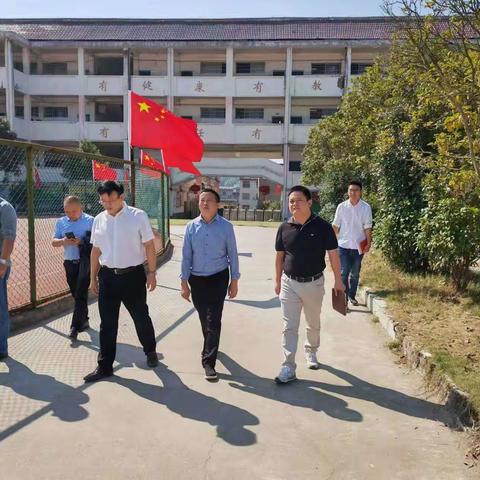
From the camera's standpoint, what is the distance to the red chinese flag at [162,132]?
34.0 ft

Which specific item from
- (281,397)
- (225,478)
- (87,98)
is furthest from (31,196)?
(87,98)

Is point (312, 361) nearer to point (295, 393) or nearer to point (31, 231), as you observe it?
point (295, 393)

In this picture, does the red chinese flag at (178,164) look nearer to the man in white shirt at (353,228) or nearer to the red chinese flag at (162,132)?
the red chinese flag at (162,132)

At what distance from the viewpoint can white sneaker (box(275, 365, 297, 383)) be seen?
14.4 ft

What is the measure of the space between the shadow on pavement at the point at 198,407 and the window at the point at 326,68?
119 feet

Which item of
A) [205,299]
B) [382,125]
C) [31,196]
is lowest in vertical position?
[205,299]

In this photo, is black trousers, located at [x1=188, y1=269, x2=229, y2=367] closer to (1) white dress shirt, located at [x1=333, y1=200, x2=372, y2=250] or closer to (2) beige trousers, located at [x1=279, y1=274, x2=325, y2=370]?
(2) beige trousers, located at [x1=279, y1=274, x2=325, y2=370]

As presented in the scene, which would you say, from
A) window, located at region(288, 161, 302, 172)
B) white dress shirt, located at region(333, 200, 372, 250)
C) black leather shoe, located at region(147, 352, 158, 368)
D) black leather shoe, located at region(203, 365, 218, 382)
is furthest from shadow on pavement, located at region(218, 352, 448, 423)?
window, located at region(288, 161, 302, 172)

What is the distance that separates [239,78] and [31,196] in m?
32.1

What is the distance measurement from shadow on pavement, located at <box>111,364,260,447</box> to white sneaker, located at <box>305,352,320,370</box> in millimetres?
1167

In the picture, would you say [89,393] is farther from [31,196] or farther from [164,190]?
[164,190]

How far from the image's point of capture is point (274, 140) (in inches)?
1439

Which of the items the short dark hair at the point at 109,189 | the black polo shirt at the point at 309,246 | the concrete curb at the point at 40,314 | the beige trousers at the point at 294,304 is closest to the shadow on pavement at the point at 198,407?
the beige trousers at the point at 294,304

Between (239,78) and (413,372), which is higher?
(239,78)
